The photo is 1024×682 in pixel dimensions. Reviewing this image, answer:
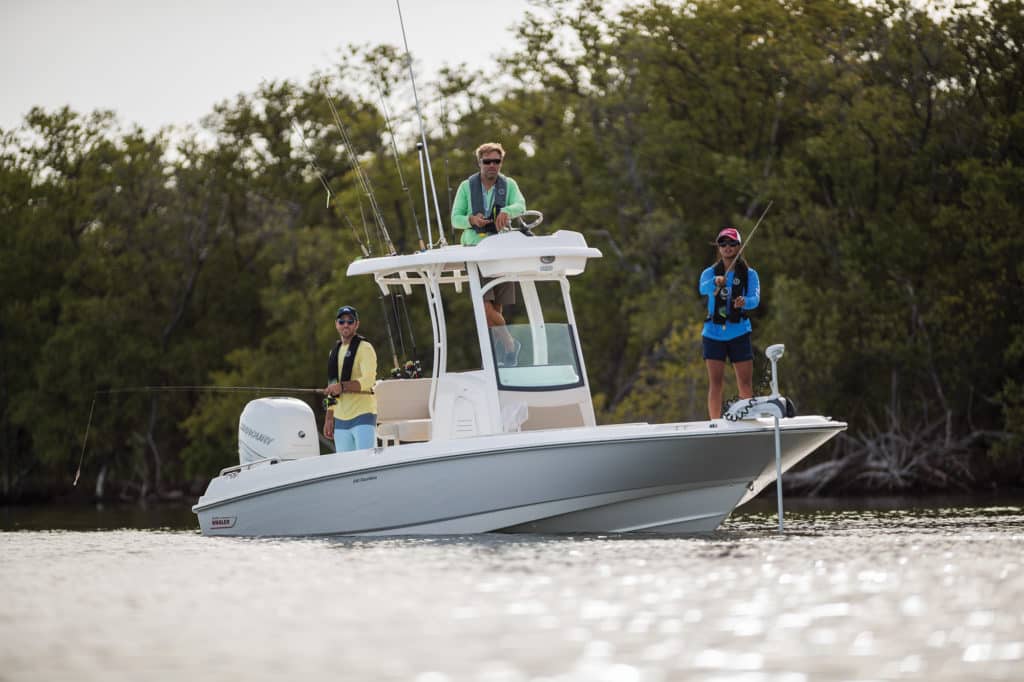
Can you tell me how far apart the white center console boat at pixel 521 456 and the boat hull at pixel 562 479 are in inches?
0.4

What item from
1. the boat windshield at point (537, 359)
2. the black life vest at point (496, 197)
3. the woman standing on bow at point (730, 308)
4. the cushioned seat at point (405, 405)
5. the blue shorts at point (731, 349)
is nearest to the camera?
the woman standing on bow at point (730, 308)

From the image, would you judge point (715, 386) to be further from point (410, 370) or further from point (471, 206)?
point (410, 370)

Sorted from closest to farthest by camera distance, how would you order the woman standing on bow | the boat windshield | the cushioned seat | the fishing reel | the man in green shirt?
the woman standing on bow < the boat windshield < the man in green shirt < the cushioned seat < the fishing reel

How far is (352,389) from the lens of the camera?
45.5ft

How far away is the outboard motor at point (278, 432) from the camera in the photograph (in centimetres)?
1439

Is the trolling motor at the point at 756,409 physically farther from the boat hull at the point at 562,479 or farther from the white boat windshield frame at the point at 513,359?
the white boat windshield frame at the point at 513,359

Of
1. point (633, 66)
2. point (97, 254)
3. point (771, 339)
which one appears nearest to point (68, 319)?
point (97, 254)

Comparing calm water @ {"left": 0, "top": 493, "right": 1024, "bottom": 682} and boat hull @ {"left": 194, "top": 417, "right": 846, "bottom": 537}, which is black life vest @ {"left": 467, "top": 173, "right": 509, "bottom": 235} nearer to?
boat hull @ {"left": 194, "top": 417, "right": 846, "bottom": 537}

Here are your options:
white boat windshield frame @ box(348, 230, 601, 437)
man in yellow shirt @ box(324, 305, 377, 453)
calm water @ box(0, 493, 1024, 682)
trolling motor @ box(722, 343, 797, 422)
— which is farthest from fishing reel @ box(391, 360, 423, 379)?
trolling motor @ box(722, 343, 797, 422)

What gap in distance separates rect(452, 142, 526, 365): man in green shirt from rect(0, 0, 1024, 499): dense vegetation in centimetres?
1397

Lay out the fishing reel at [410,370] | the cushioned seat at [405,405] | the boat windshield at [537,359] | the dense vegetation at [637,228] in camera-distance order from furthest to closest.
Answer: the dense vegetation at [637,228], the fishing reel at [410,370], the cushioned seat at [405,405], the boat windshield at [537,359]

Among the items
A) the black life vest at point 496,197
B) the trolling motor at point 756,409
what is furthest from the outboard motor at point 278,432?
the trolling motor at point 756,409

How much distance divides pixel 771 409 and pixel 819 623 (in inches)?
193

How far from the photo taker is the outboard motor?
47.2 ft
